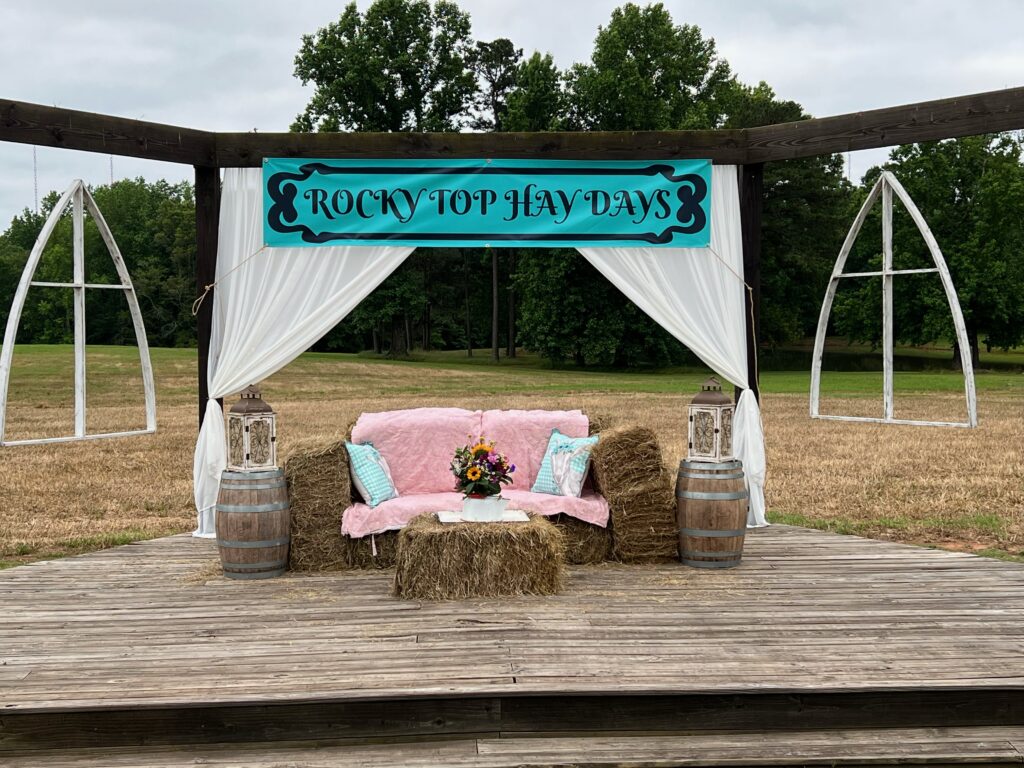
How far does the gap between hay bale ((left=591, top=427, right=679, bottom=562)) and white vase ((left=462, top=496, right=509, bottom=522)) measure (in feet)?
3.06

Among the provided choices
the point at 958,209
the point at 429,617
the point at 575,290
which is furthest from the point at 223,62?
the point at 958,209

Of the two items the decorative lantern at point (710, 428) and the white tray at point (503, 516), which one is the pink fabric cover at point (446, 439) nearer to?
the white tray at point (503, 516)

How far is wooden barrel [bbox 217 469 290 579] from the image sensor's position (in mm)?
5656

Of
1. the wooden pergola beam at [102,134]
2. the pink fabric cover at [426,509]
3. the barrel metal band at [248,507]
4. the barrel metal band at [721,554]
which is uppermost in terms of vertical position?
the wooden pergola beam at [102,134]

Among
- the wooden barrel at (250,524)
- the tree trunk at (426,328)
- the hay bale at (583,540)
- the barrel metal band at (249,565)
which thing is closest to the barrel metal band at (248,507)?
the wooden barrel at (250,524)

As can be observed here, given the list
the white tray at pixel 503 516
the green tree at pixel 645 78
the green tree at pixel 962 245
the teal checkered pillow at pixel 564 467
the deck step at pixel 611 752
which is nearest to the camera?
the deck step at pixel 611 752

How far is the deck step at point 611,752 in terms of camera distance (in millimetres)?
3545

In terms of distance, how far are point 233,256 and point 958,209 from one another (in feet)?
106

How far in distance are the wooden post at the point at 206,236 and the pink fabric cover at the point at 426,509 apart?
166cm

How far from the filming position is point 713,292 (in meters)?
6.95

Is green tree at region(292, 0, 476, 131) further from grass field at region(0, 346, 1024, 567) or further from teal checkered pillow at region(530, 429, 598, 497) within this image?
teal checkered pillow at region(530, 429, 598, 497)

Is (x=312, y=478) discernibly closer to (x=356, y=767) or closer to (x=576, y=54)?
(x=356, y=767)

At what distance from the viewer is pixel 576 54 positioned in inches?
1442

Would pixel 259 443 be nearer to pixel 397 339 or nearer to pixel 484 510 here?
pixel 484 510
